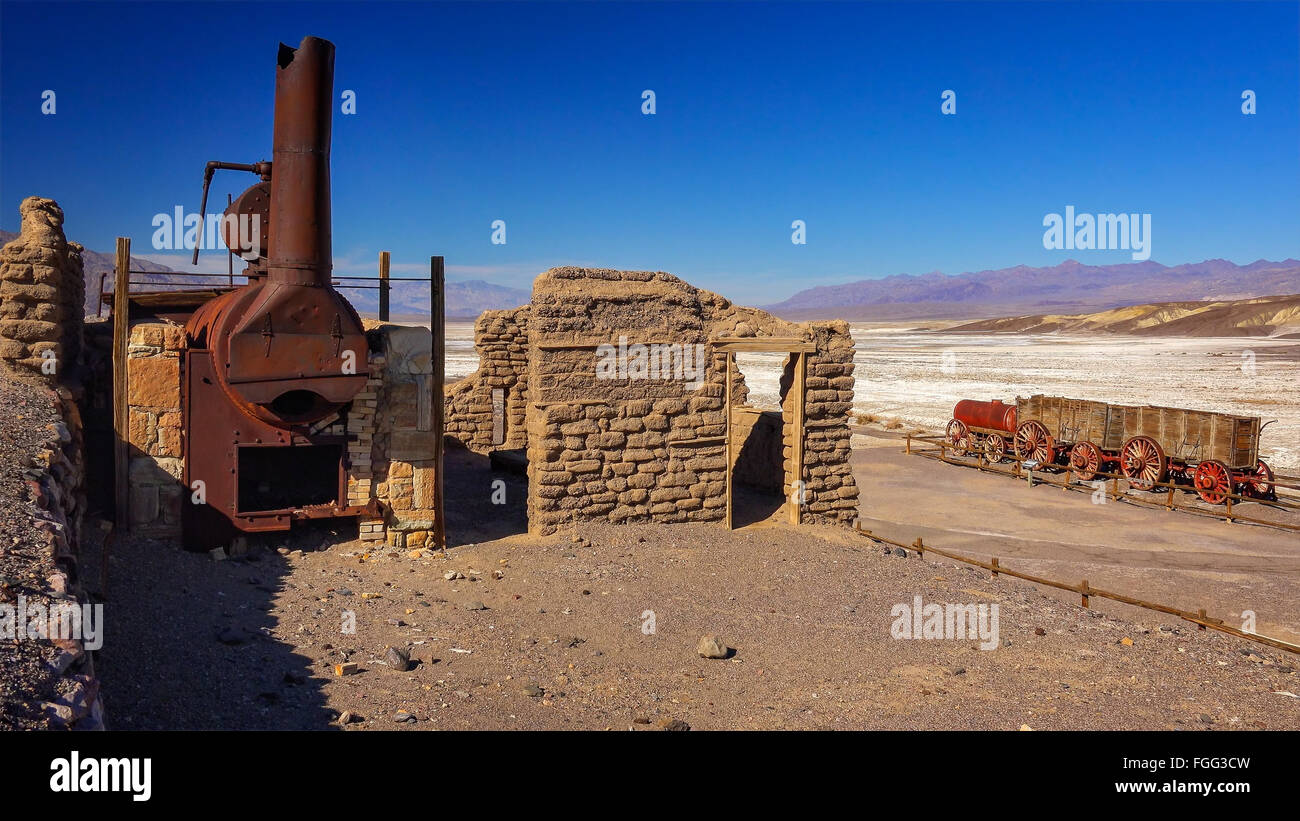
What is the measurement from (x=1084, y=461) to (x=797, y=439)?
1088 cm

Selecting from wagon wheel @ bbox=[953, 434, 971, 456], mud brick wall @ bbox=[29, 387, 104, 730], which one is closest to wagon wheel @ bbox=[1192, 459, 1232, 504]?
wagon wheel @ bbox=[953, 434, 971, 456]

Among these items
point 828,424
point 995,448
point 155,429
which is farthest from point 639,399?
point 995,448

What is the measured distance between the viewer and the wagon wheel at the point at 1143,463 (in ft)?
60.9

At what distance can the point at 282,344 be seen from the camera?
9.53 metres

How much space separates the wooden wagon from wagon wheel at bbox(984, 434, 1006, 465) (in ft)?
1.75

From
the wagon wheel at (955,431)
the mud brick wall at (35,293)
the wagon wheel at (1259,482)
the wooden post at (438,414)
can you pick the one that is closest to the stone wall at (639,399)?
the wooden post at (438,414)

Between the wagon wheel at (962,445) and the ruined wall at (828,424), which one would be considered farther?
the wagon wheel at (962,445)

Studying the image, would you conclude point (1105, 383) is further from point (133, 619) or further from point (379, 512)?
point (133, 619)

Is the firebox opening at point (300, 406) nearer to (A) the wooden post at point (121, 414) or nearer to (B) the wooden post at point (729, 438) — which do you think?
(A) the wooden post at point (121, 414)

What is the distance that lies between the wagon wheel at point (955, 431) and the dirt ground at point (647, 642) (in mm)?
10933

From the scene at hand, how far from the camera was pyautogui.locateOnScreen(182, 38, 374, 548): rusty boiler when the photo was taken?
954 cm

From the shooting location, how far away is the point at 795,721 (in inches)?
262
